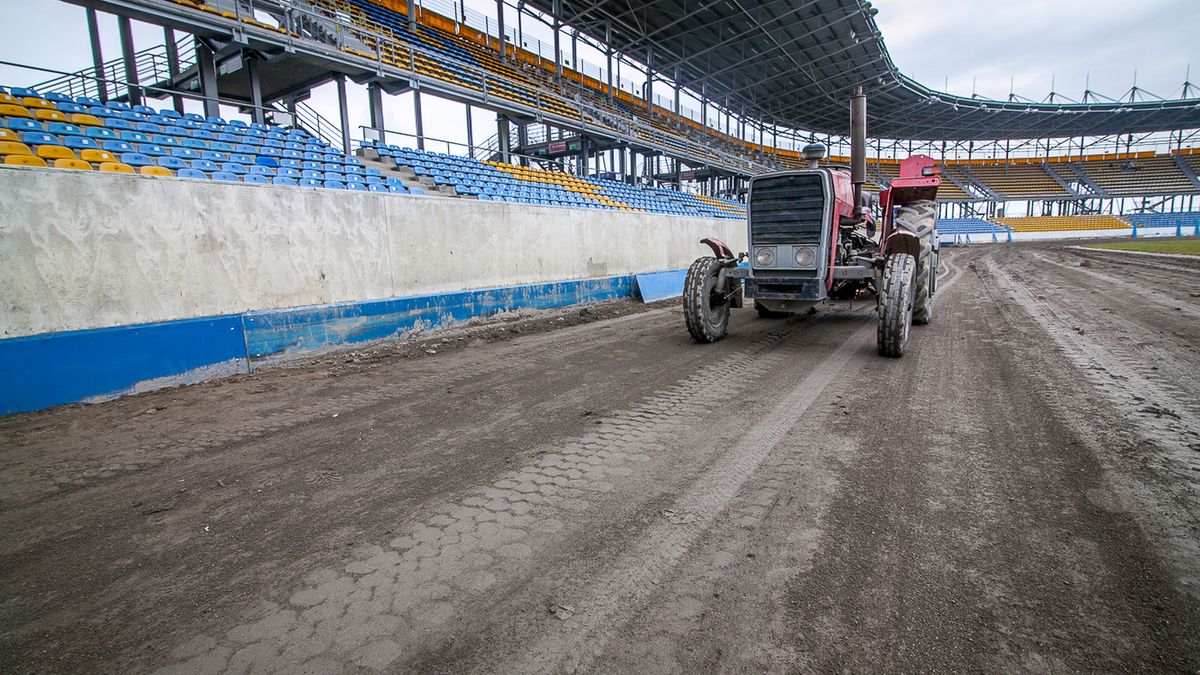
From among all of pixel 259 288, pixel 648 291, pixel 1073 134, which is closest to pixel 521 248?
pixel 648 291

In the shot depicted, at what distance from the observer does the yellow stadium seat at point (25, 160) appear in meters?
5.03

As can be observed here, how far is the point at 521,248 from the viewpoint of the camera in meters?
10.2

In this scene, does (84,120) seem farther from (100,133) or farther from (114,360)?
(114,360)

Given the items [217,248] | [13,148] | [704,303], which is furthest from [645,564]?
[13,148]

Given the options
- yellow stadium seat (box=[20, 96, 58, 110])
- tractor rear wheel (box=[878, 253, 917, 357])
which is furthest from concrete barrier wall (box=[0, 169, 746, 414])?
tractor rear wheel (box=[878, 253, 917, 357])

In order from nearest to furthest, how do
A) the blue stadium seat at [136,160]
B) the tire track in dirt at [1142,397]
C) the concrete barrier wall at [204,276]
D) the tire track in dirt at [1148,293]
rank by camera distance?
the tire track in dirt at [1142,397], the concrete barrier wall at [204,276], the blue stadium seat at [136,160], the tire track in dirt at [1148,293]

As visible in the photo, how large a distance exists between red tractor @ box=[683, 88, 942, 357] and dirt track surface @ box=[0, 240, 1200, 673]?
120 centimetres

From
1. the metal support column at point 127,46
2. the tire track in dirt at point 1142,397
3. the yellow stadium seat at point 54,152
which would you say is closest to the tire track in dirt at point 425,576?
the tire track in dirt at point 1142,397

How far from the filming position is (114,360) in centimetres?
496

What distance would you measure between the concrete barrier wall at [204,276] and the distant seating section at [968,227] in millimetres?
52444

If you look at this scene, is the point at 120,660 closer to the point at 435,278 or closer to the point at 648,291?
the point at 435,278

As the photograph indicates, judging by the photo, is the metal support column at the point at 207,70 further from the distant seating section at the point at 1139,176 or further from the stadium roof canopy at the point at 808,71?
the distant seating section at the point at 1139,176

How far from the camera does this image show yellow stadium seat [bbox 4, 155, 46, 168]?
16.5 ft

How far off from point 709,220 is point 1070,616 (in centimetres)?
1665
